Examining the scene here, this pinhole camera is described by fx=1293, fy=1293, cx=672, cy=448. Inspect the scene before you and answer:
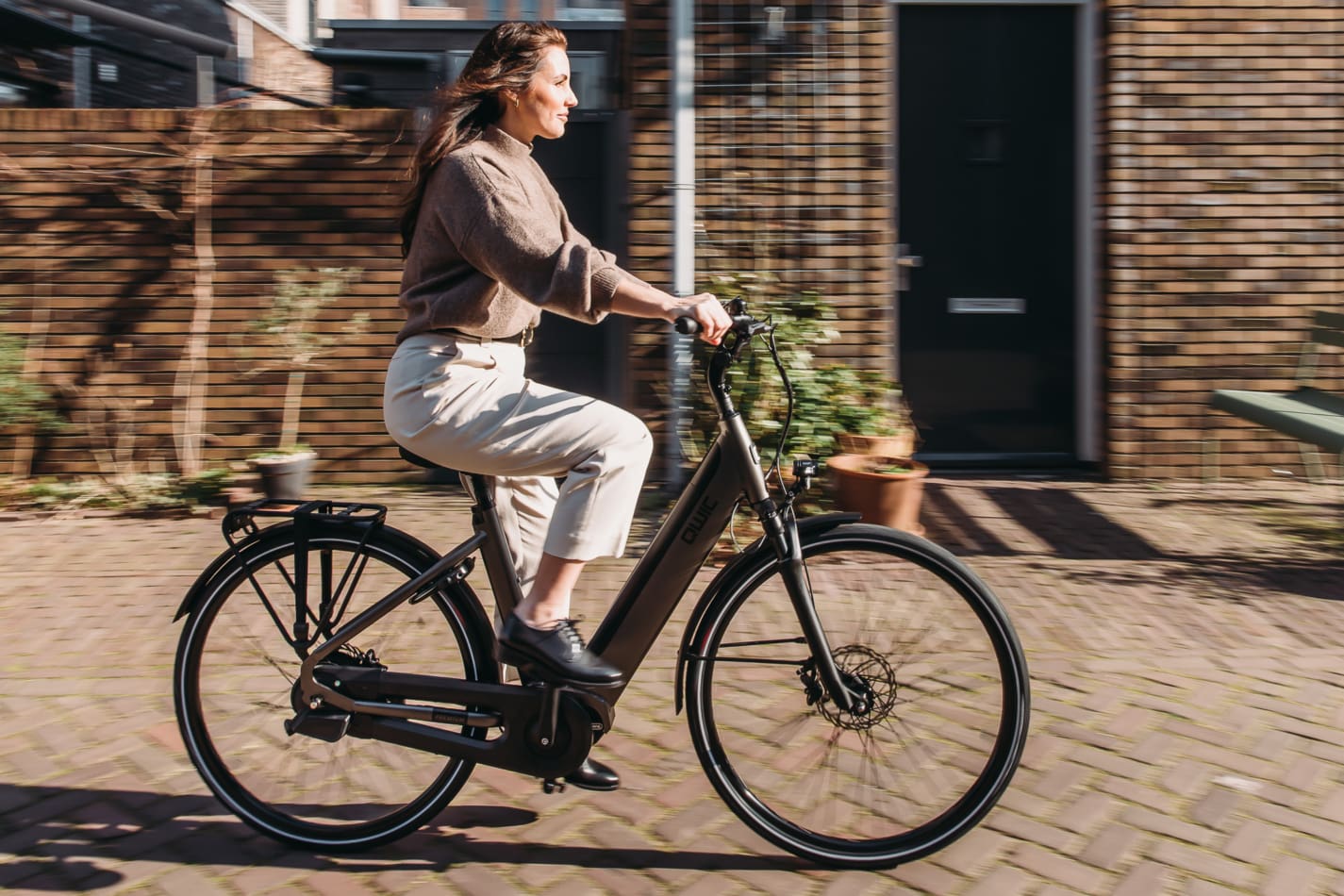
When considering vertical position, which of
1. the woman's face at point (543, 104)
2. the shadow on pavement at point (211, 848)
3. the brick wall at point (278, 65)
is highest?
the brick wall at point (278, 65)

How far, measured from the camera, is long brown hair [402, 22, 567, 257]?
9.71 ft

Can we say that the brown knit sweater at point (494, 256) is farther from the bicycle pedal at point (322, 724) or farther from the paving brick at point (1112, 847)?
the paving brick at point (1112, 847)

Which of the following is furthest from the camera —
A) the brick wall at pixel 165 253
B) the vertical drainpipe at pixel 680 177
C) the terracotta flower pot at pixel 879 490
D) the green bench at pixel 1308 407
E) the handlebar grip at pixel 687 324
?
the brick wall at pixel 165 253

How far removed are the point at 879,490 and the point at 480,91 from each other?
3335 mm

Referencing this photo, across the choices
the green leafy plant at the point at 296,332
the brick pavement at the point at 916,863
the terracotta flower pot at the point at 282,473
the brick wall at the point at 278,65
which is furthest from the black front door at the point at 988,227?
the brick wall at the point at 278,65

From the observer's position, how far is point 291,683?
3.15 metres

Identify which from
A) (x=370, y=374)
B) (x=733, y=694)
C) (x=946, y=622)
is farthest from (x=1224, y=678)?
(x=370, y=374)

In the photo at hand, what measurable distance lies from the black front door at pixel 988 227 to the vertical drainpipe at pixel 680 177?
136cm

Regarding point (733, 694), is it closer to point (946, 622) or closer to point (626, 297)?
point (946, 622)

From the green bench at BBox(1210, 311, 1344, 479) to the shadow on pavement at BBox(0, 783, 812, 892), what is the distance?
3782 millimetres

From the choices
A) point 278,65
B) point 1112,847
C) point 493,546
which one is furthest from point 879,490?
point 278,65

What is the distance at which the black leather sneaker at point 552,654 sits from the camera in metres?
2.93

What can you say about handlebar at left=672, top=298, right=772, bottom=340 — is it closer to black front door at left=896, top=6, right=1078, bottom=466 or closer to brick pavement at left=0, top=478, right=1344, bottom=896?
brick pavement at left=0, top=478, right=1344, bottom=896

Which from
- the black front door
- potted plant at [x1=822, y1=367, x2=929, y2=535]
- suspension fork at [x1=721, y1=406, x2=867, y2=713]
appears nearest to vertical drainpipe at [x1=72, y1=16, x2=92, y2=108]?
the black front door
